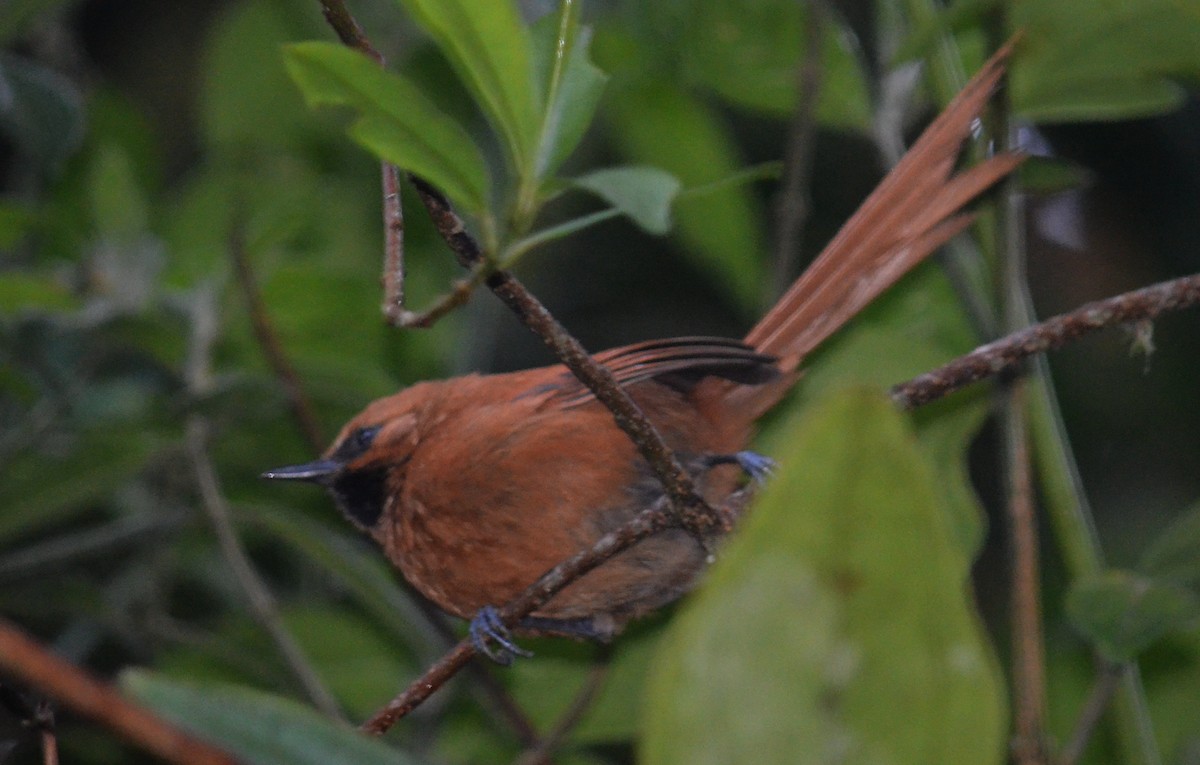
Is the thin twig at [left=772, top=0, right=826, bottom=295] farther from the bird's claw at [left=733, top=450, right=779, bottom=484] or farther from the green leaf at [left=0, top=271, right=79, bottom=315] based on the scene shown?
the green leaf at [left=0, top=271, right=79, bottom=315]

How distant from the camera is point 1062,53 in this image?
2787mm

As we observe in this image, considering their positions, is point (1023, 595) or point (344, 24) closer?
point (344, 24)

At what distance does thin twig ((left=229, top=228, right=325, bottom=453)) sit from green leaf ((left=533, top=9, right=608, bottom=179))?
1.49 metres

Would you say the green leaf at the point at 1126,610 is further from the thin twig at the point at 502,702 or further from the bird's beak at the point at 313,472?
the bird's beak at the point at 313,472

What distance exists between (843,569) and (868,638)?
68mm

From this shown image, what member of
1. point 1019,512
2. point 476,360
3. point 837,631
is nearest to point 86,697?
point 837,631

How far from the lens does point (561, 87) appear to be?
1673 mm

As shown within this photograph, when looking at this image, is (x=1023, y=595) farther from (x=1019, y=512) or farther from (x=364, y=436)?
(x=364, y=436)

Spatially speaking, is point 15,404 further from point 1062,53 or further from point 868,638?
point 868,638

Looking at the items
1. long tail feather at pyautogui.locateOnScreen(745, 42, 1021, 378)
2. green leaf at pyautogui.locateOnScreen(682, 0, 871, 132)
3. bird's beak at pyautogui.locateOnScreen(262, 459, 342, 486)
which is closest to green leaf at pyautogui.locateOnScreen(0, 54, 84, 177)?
bird's beak at pyautogui.locateOnScreen(262, 459, 342, 486)

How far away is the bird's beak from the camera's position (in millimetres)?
2893

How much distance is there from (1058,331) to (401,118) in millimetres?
985

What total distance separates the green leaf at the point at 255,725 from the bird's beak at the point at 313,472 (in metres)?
1.73

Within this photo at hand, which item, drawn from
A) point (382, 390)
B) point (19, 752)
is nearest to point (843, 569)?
point (382, 390)
